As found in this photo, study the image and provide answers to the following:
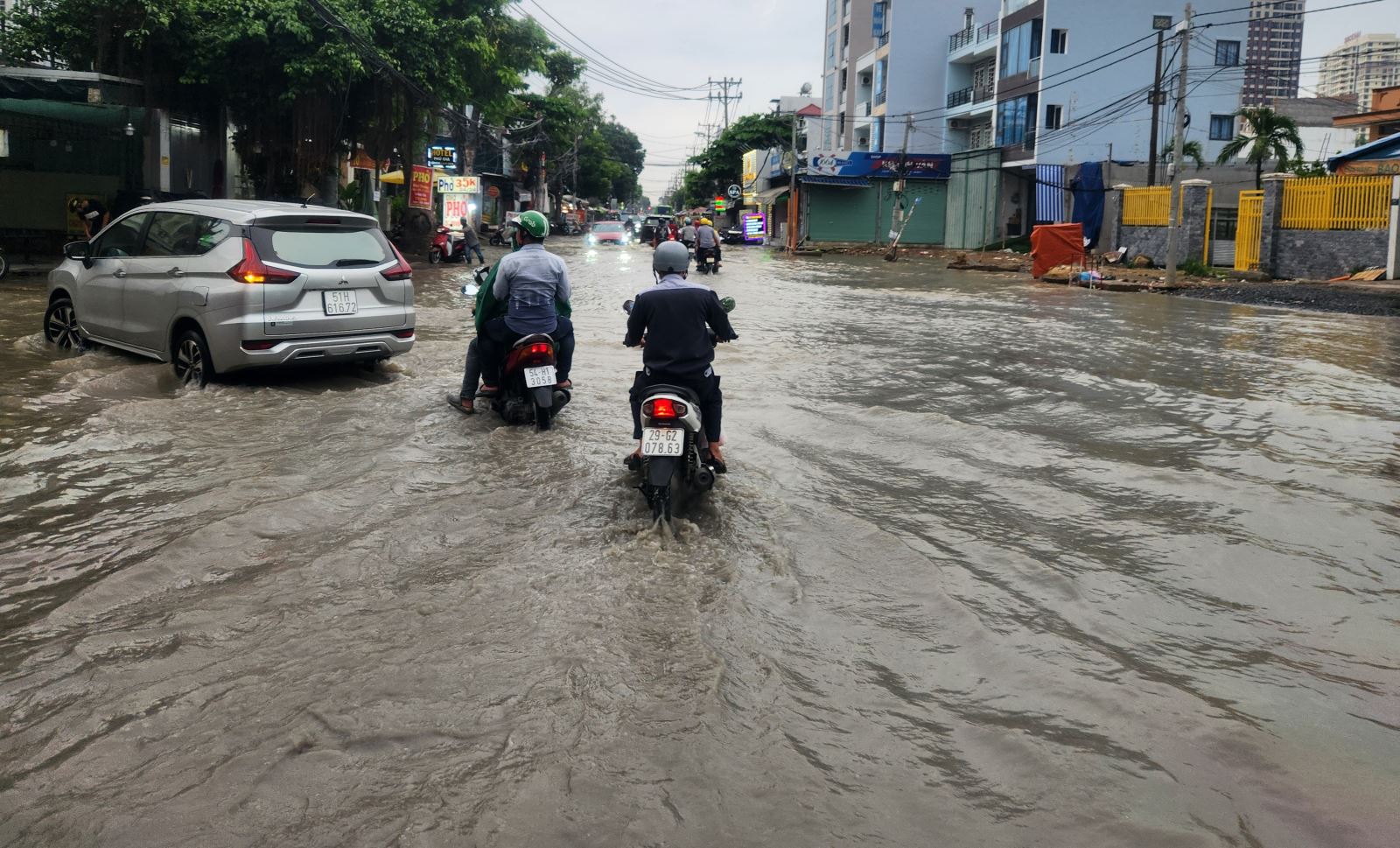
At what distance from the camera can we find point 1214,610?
15.9ft

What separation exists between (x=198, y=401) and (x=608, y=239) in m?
47.6

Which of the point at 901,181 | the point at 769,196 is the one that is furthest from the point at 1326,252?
the point at 769,196

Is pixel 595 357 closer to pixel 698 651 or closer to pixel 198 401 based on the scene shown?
→ pixel 198 401

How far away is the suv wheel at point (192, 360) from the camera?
29.5 ft

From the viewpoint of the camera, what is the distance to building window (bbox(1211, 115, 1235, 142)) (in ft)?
146

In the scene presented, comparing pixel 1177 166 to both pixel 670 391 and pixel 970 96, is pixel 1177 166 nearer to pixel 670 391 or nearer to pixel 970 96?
pixel 670 391

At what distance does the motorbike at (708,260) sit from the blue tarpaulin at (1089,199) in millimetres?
15337

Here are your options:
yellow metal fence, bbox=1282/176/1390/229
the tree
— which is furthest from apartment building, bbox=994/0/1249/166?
the tree

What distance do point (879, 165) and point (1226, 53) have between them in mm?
15400

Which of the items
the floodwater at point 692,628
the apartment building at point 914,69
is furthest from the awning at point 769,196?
the floodwater at point 692,628

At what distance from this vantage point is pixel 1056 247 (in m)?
29.6

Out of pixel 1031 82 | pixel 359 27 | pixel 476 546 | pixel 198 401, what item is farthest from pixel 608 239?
pixel 476 546

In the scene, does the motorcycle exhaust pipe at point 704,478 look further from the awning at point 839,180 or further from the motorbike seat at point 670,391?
the awning at point 839,180

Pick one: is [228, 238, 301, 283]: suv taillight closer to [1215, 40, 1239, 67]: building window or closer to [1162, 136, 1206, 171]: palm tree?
[1162, 136, 1206, 171]: palm tree
